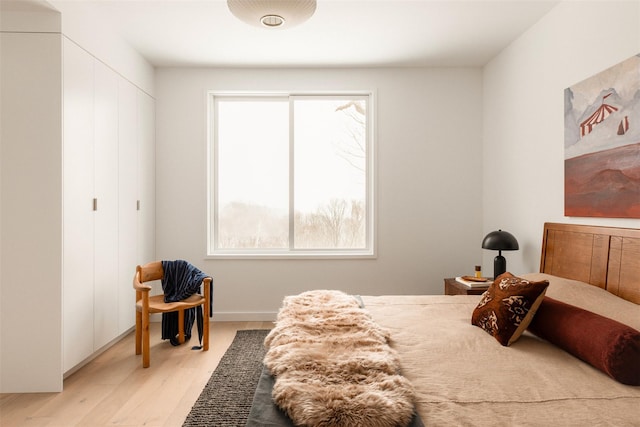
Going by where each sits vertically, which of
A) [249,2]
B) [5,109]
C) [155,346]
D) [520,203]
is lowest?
[155,346]

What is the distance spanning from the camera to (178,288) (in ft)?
11.6

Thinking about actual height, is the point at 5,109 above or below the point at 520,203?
above

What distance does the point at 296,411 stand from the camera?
122 cm

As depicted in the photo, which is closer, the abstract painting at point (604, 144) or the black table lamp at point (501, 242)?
the abstract painting at point (604, 144)

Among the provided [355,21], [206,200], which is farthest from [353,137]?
[206,200]

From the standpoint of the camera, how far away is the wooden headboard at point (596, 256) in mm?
2254

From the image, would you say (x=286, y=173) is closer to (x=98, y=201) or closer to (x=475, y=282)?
(x=98, y=201)

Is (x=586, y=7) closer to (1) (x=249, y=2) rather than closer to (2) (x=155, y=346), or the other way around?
(1) (x=249, y=2)

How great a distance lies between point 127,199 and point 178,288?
0.96m

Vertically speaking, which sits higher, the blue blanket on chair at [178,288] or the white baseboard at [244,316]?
the blue blanket on chair at [178,288]

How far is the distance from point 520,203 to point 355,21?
2.09m

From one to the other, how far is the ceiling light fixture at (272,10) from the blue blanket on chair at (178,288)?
2100 millimetres

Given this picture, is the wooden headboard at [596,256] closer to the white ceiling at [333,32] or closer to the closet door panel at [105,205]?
the white ceiling at [333,32]

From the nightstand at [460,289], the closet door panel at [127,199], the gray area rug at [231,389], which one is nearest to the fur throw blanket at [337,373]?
the gray area rug at [231,389]
